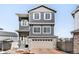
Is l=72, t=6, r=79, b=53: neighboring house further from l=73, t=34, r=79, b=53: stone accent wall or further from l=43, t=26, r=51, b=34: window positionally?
l=43, t=26, r=51, b=34: window

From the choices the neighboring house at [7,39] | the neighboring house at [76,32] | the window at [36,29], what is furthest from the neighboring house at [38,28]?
the neighboring house at [76,32]

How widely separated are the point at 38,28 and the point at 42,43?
0.23 m

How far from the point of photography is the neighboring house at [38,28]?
3250 mm

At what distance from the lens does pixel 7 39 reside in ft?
10.6

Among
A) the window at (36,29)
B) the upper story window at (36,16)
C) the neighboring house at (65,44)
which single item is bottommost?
the neighboring house at (65,44)

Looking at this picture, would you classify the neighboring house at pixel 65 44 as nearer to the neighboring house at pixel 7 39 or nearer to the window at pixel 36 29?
the window at pixel 36 29

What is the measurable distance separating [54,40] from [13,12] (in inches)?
28.6

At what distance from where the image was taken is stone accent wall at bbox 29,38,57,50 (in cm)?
325

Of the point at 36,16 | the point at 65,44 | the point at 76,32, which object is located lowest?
the point at 65,44

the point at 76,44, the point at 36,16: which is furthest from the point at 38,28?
the point at 76,44

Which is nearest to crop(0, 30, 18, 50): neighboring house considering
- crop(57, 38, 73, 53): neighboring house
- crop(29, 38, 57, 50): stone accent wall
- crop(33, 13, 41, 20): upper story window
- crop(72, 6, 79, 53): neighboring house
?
crop(29, 38, 57, 50): stone accent wall

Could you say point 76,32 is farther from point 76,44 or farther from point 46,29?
point 46,29

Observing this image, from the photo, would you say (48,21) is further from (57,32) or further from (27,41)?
(27,41)
